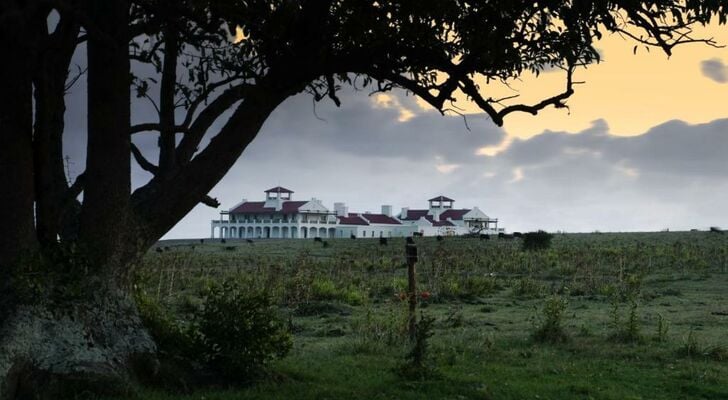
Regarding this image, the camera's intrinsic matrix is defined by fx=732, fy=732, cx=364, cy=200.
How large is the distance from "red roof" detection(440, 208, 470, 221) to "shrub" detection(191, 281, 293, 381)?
13598 centimetres

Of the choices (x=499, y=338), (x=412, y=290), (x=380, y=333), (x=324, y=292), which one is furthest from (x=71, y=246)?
(x=324, y=292)

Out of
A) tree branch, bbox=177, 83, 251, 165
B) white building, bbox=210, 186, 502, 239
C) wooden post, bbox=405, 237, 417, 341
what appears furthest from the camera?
white building, bbox=210, 186, 502, 239

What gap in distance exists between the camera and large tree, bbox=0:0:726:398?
31.4 feet

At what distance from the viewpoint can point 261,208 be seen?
13825 centimetres

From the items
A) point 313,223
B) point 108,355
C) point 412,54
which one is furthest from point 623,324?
point 313,223

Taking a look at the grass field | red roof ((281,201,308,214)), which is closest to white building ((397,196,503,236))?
red roof ((281,201,308,214))

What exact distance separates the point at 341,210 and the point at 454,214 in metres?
23.6

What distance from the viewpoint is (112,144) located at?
1034 cm

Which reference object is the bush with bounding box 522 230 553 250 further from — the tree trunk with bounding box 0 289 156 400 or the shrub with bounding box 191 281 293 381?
the tree trunk with bounding box 0 289 156 400

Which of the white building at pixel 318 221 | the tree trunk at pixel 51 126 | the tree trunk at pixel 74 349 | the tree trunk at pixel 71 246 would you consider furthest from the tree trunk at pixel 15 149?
the white building at pixel 318 221

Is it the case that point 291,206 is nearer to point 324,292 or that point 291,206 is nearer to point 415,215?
point 415,215

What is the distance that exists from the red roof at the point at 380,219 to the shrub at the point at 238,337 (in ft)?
428

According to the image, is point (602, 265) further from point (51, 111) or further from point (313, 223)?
point (313, 223)

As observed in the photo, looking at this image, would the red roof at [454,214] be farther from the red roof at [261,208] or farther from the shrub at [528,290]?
the shrub at [528,290]
